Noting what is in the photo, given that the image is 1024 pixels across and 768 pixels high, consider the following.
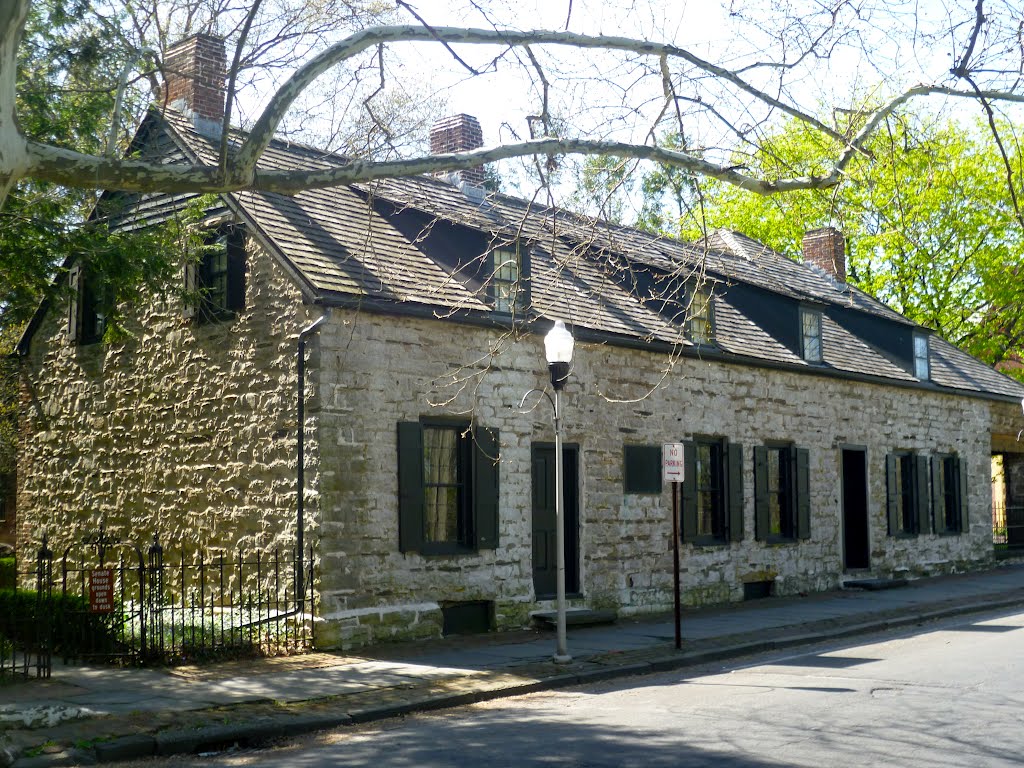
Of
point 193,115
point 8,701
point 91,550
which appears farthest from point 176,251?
point 8,701

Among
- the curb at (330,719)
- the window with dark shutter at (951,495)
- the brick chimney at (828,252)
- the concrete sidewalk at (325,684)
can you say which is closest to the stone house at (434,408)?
the concrete sidewalk at (325,684)

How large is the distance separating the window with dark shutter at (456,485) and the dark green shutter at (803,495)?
25.1 ft

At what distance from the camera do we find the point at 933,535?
23.9 meters

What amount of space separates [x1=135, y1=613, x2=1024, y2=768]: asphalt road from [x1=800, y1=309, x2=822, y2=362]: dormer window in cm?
997

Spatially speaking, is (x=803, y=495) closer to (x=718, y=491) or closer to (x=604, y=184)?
(x=718, y=491)

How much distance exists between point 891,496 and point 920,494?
139 cm

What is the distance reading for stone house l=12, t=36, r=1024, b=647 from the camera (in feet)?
42.4

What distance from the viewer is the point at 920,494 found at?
76.6 ft

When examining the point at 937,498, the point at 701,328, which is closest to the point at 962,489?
the point at 937,498

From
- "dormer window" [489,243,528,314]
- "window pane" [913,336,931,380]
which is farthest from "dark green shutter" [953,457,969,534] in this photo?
"dormer window" [489,243,528,314]

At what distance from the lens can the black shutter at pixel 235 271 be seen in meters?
14.1

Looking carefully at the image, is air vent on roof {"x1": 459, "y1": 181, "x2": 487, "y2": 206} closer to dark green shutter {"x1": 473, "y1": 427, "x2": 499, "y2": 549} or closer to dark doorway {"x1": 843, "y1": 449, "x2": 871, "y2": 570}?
dark green shutter {"x1": 473, "y1": 427, "x2": 499, "y2": 549}

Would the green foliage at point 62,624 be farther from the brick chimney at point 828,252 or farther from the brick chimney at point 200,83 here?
the brick chimney at point 828,252

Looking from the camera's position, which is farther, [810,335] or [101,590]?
[810,335]
